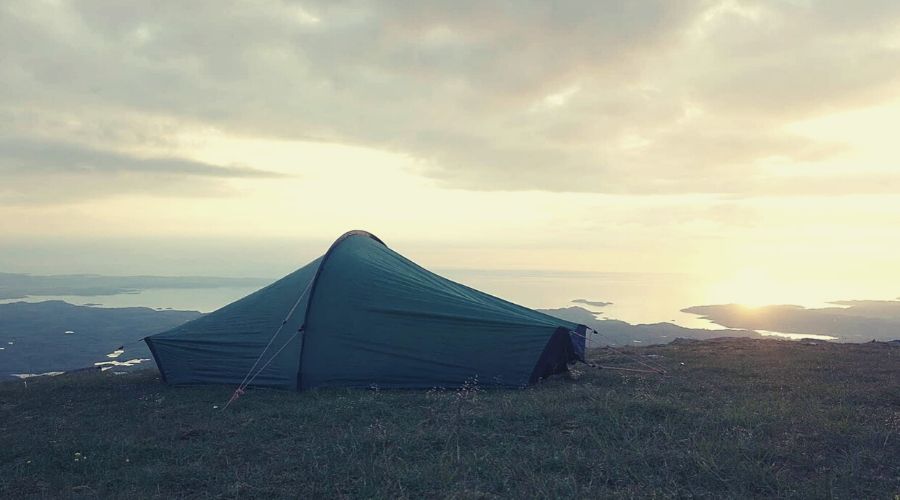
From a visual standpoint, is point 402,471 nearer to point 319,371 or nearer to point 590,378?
point 319,371

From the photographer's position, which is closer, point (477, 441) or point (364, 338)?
point (477, 441)

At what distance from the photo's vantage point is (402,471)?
7055mm

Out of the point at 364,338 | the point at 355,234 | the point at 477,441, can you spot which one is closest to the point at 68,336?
the point at 355,234

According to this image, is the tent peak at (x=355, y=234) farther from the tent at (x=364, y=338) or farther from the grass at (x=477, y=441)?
the grass at (x=477, y=441)

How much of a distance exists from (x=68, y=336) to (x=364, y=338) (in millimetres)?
170915

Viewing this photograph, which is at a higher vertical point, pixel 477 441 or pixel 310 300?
pixel 310 300

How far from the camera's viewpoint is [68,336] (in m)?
149

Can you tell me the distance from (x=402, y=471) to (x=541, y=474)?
1772 mm

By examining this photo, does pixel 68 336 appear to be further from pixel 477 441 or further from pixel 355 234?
pixel 477 441

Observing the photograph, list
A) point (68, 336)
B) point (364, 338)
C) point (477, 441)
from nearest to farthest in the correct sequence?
point (477, 441)
point (364, 338)
point (68, 336)

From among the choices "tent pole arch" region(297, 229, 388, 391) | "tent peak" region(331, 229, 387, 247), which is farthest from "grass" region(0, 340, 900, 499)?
"tent peak" region(331, 229, 387, 247)

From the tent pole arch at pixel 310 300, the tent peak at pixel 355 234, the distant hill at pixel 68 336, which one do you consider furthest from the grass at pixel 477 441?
the distant hill at pixel 68 336

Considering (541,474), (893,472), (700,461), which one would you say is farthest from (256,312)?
(893,472)

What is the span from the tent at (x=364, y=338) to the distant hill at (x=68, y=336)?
91.4 metres
